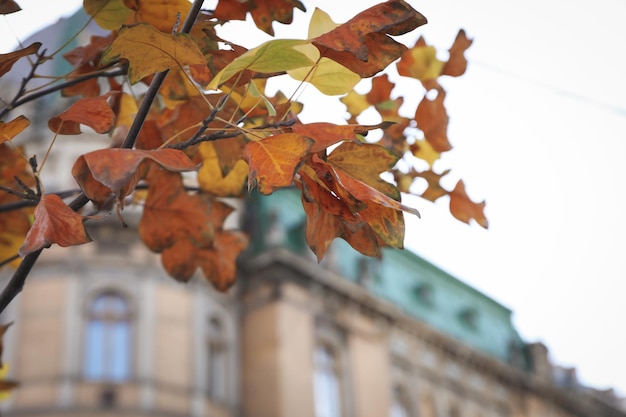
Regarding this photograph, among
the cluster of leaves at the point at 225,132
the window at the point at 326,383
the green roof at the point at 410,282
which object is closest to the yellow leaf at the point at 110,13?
the cluster of leaves at the point at 225,132

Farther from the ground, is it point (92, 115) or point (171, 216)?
point (171, 216)

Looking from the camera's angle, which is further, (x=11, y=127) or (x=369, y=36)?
(x=11, y=127)

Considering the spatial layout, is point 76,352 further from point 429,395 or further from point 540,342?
point 540,342

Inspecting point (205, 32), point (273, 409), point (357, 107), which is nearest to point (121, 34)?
point (205, 32)

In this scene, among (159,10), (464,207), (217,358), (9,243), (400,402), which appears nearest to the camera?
(159,10)

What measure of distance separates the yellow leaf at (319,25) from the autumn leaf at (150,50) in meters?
0.24

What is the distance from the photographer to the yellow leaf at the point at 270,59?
5.30 feet

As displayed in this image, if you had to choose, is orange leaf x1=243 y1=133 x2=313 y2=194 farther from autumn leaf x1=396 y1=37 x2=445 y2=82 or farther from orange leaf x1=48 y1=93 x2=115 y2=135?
autumn leaf x1=396 y1=37 x2=445 y2=82

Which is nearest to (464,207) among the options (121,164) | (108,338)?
(121,164)

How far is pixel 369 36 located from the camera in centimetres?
187

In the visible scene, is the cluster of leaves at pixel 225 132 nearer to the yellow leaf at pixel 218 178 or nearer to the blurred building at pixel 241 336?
the yellow leaf at pixel 218 178

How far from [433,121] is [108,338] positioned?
14272 millimetres

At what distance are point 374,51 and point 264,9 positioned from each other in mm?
563

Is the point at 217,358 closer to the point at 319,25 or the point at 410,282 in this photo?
the point at 410,282
